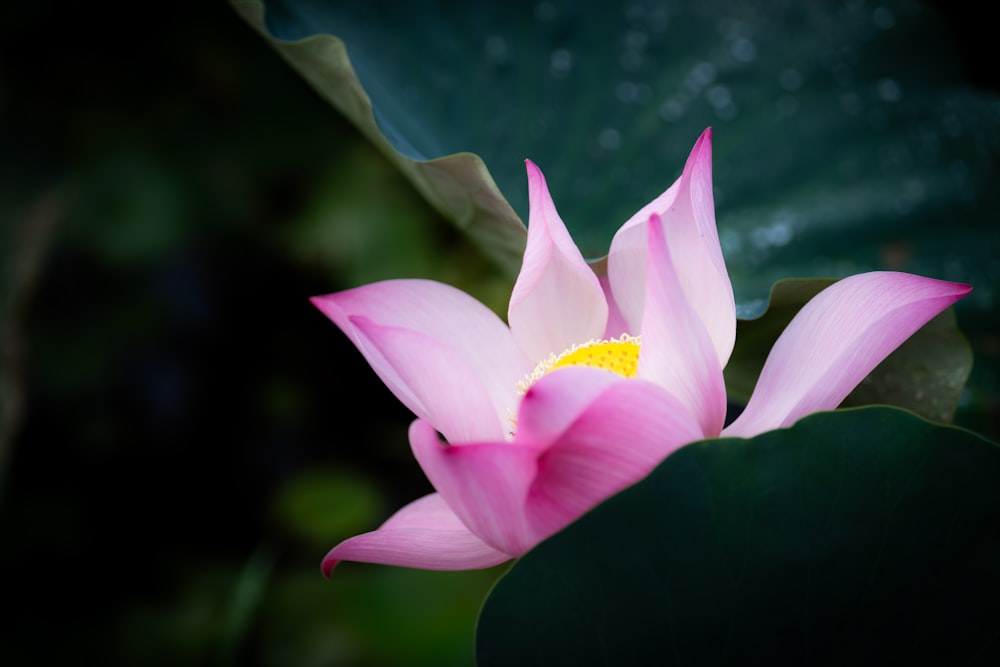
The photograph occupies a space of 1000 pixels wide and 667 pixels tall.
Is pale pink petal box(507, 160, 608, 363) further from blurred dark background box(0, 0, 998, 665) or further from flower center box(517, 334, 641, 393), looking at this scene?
blurred dark background box(0, 0, 998, 665)

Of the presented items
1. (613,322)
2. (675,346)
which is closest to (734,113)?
(613,322)

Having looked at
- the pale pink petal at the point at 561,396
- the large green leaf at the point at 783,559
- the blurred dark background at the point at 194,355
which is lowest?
the blurred dark background at the point at 194,355

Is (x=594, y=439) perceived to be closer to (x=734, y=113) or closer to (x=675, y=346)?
(x=675, y=346)

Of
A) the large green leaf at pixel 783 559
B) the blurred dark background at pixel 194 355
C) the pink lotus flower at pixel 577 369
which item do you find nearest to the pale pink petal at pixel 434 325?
the pink lotus flower at pixel 577 369

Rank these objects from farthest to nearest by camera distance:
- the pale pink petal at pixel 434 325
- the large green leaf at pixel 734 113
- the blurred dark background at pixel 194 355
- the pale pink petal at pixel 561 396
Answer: the blurred dark background at pixel 194 355
the large green leaf at pixel 734 113
the pale pink petal at pixel 434 325
the pale pink petal at pixel 561 396

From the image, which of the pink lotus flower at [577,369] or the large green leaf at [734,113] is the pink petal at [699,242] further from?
the large green leaf at [734,113]

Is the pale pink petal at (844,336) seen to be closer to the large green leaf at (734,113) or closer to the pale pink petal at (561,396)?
the pale pink petal at (561,396)

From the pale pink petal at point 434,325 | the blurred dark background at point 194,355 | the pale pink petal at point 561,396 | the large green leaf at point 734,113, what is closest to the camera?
the pale pink petal at point 561,396

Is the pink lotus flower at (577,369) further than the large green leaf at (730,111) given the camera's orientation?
No

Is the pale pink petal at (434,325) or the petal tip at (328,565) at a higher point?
the pale pink petal at (434,325)
